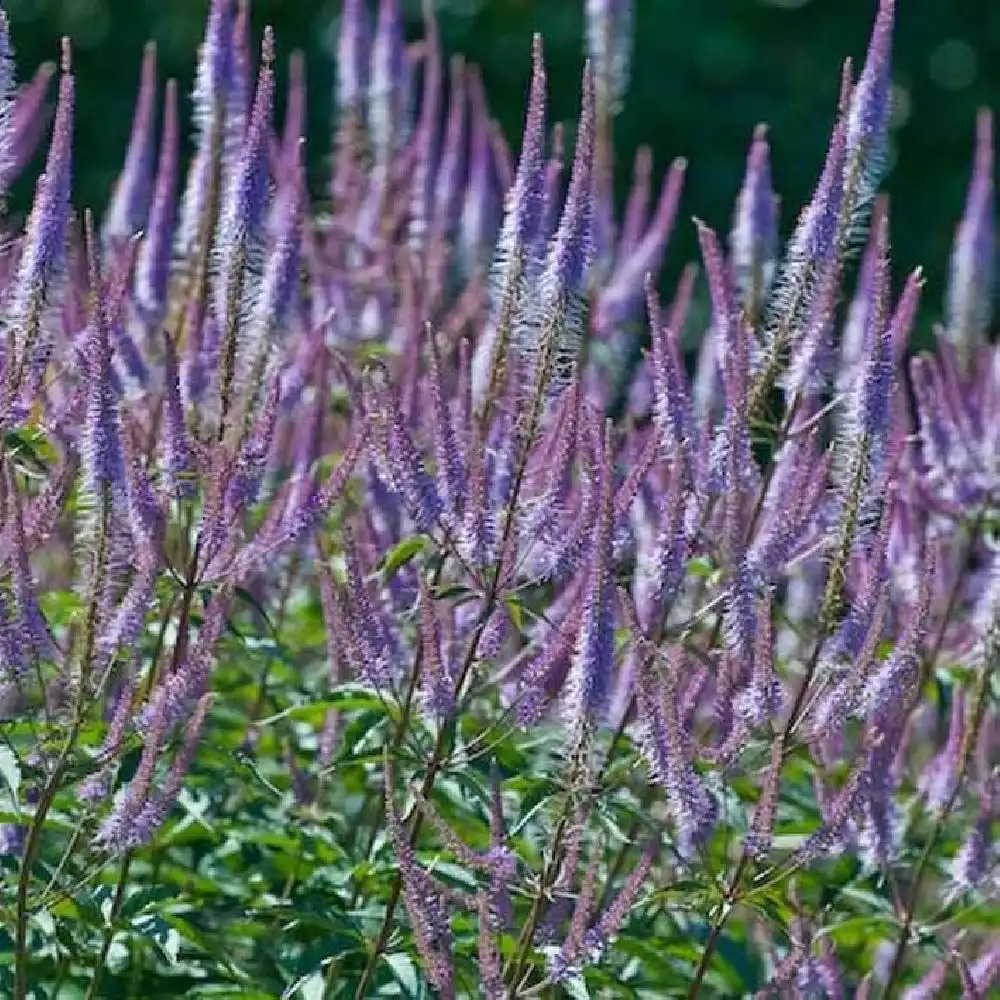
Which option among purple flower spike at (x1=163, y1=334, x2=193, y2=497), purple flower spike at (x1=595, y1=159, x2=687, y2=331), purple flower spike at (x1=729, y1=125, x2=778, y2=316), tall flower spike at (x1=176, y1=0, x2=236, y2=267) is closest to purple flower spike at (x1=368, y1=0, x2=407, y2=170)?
purple flower spike at (x1=595, y1=159, x2=687, y2=331)

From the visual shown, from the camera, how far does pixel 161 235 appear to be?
6078mm

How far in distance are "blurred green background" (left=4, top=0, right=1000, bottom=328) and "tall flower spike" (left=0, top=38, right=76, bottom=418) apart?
571 inches

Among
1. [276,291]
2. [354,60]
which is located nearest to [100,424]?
[276,291]

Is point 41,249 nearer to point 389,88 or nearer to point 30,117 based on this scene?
point 30,117

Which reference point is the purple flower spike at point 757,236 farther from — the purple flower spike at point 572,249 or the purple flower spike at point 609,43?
the purple flower spike at point 572,249

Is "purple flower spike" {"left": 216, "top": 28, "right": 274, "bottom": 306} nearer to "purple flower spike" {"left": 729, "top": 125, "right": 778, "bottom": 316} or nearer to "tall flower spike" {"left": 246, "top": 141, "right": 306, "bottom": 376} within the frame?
"tall flower spike" {"left": 246, "top": 141, "right": 306, "bottom": 376}

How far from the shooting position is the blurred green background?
766 inches

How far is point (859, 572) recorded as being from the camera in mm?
5863

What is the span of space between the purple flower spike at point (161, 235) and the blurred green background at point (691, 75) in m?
12.8

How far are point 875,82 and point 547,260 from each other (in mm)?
1064

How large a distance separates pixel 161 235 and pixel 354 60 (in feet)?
6.66

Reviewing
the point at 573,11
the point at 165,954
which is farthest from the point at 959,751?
the point at 573,11

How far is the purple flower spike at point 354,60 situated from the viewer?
7.90 metres

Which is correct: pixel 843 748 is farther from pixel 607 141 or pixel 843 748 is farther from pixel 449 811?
pixel 607 141
